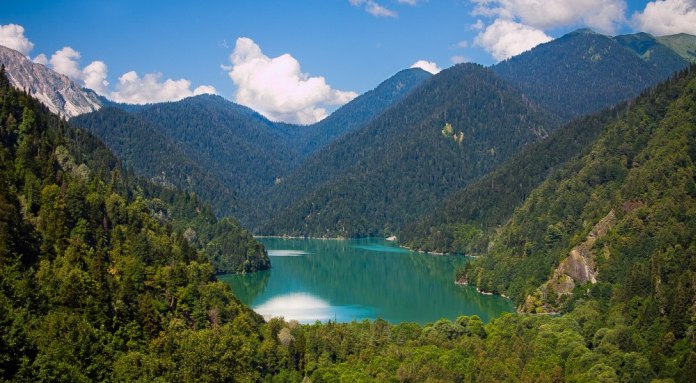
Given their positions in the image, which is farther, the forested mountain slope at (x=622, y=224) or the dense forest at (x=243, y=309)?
the forested mountain slope at (x=622, y=224)

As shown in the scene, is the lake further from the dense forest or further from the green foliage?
the green foliage

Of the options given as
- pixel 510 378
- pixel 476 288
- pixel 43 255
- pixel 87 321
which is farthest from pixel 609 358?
pixel 476 288

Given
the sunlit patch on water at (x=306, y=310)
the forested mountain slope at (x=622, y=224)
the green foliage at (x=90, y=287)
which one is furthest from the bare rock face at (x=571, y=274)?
the green foliage at (x=90, y=287)

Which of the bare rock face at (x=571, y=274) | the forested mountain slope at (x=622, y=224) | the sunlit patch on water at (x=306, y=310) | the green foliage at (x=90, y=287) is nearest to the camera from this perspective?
the green foliage at (x=90, y=287)

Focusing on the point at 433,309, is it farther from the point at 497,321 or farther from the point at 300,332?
the point at 300,332

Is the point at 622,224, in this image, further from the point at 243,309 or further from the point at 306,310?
the point at 243,309

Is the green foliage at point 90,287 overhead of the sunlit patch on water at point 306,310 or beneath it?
overhead

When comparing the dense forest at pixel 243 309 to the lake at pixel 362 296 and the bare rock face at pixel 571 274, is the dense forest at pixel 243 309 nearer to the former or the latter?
the bare rock face at pixel 571 274

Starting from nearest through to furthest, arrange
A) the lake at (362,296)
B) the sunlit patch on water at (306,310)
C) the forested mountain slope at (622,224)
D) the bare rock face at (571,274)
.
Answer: the forested mountain slope at (622,224)
the sunlit patch on water at (306,310)
the lake at (362,296)
the bare rock face at (571,274)
